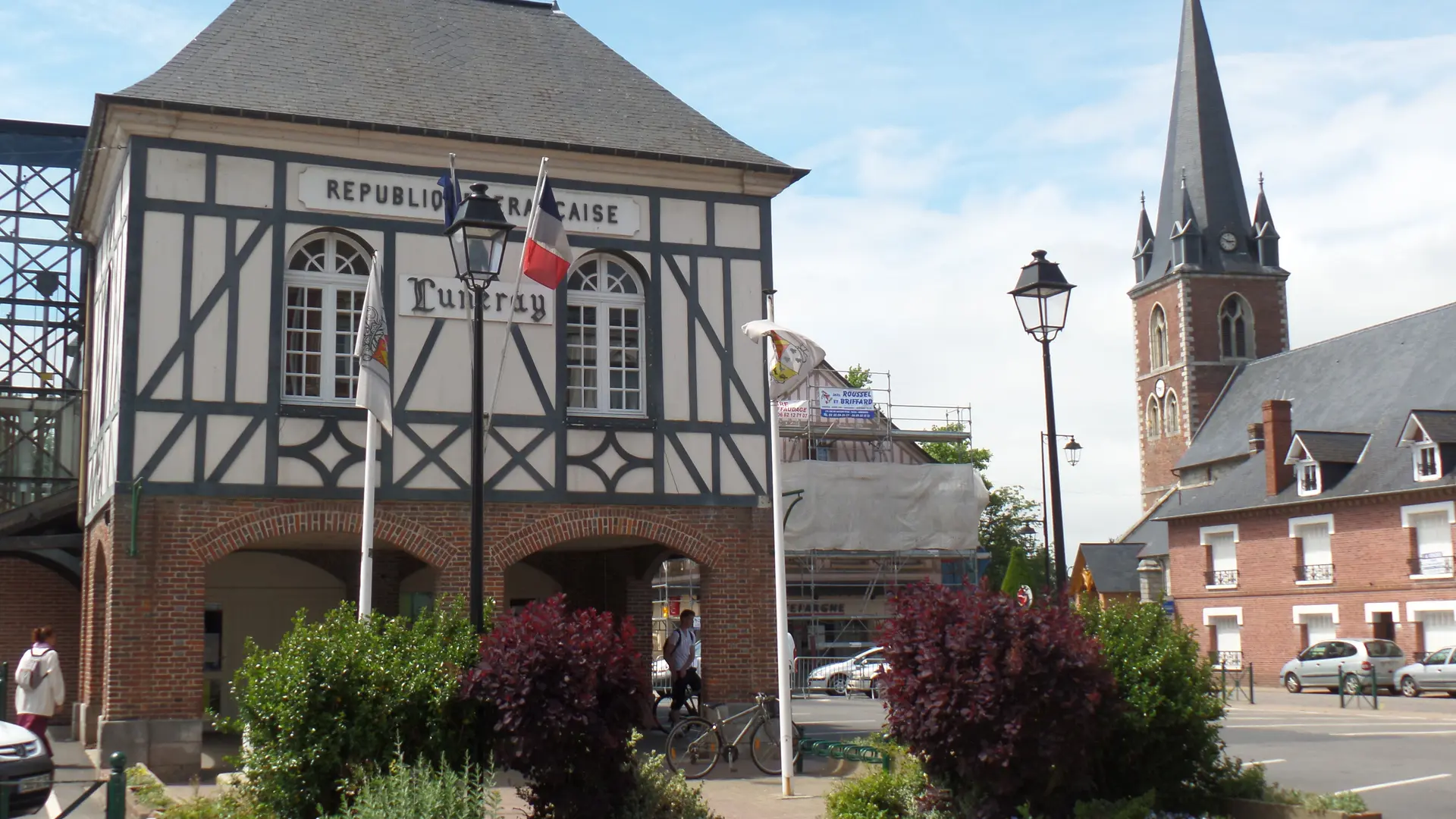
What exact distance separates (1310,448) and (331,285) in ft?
100.0

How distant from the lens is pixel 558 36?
1803cm

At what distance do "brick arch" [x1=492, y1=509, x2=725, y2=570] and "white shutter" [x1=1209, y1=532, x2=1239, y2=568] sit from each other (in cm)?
2957

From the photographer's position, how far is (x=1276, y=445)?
40.1 metres

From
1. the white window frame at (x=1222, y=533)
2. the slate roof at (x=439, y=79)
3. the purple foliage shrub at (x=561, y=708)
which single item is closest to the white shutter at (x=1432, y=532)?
the white window frame at (x=1222, y=533)

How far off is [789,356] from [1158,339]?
189 ft

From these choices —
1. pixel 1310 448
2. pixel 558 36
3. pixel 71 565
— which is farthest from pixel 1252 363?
pixel 71 565

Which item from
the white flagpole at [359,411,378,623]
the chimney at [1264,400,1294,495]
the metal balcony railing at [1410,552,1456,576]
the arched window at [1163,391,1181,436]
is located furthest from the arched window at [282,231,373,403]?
the arched window at [1163,391,1181,436]

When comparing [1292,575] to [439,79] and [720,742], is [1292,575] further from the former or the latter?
[439,79]

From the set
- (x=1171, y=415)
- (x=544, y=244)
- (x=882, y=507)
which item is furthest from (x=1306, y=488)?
(x=544, y=244)

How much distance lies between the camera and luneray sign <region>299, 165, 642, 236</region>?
47.4ft

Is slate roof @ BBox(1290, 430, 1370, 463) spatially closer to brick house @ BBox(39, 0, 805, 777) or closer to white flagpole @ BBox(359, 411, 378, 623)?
brick house @ BBox(39, 0, 805, 777)

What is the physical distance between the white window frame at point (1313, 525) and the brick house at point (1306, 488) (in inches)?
1.7

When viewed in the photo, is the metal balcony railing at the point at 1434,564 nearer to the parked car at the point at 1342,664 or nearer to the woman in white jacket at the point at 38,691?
the parked car at the point at 1342,664

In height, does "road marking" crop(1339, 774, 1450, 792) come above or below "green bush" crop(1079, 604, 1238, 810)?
below
